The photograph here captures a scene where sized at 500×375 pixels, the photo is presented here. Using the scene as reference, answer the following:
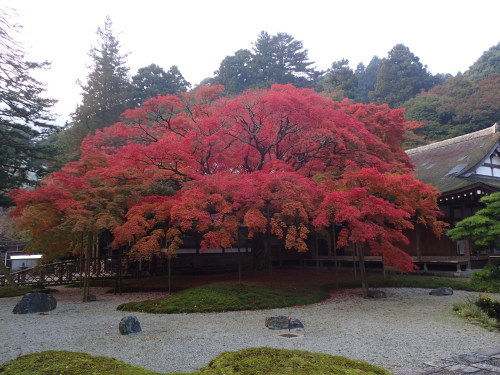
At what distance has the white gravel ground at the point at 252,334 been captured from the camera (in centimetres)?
571

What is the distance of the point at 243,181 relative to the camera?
1054 cm

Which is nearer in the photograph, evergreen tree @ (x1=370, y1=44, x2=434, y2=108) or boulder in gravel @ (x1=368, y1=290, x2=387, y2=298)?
boulder in gravel @ (x1=368, y1=290, x2=387, y2=298)

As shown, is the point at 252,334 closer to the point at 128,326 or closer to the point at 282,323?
the point at 282,323

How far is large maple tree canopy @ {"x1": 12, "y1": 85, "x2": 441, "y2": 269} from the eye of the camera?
10.3 metres

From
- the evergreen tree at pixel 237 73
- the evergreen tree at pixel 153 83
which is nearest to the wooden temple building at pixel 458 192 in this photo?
the evergreen tree at pixel 237 73

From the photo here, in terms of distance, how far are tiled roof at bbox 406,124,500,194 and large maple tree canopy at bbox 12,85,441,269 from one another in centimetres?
259

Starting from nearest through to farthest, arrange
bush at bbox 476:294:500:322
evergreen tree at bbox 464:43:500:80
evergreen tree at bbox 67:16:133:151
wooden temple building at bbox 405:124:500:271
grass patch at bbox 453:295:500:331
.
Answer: grass patch at bbox 453:295:500:331
bush at bbox 476:294:500:322
wooden temple building at bbox 405:124:500:271
evergreen tree at bbox 67:16:133:151
evergreen tree at bbox 464:43:500:80

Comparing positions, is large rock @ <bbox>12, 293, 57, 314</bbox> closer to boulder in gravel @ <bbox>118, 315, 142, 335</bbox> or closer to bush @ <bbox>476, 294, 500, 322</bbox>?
boulder in gravel @ <bbox>118, 315, 142, 335</bbox>

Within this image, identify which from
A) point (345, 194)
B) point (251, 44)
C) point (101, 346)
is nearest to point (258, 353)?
point (101, 346)

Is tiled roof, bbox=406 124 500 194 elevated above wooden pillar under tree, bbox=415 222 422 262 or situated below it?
above

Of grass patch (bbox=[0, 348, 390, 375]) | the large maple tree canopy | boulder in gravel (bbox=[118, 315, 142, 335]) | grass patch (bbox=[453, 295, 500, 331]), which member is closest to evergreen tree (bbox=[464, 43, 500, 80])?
the large maple tree canopy

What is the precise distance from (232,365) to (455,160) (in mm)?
16693

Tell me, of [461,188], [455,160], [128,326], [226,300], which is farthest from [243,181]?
[455,160]

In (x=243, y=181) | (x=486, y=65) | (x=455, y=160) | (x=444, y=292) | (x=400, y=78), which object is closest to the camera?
(x=243, y=181)
